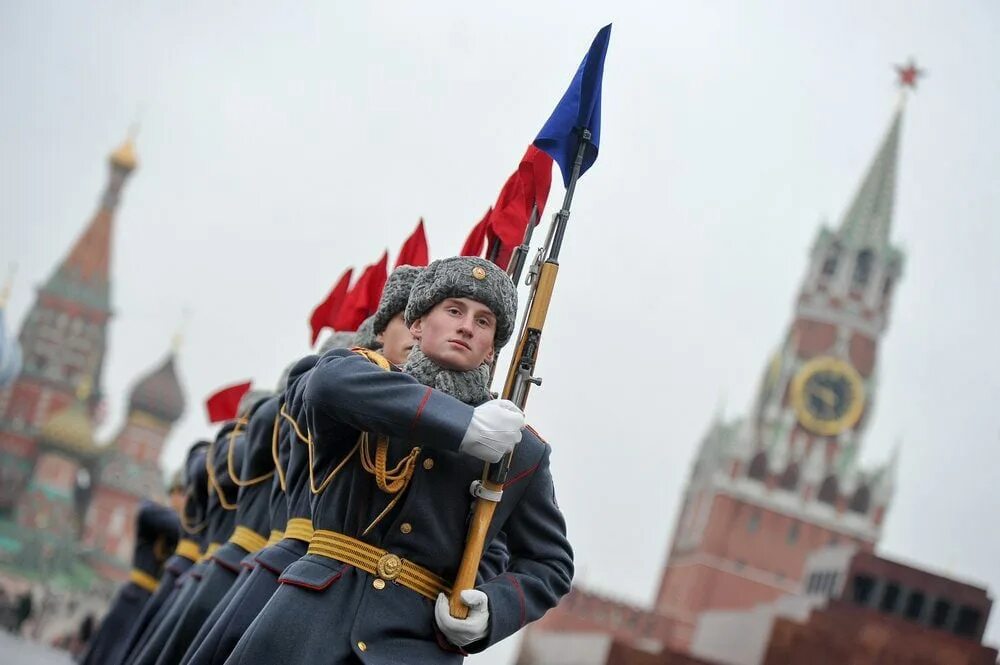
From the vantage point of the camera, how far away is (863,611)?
114ft

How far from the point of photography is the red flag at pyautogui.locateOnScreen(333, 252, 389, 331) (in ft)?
Answer: 24.2

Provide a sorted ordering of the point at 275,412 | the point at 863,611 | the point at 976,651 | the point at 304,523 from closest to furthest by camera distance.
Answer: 1. the point at 304,523
2. the point at 275,412
3. the point at 976,651
4. the point at 863,611

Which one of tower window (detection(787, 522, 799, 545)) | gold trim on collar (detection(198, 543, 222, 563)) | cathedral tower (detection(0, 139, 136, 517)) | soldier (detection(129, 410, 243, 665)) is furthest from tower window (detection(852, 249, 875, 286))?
gold trim on collar (detection(198, 543, 222, 563))

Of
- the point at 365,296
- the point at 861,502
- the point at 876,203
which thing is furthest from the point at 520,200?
the point at 876,203

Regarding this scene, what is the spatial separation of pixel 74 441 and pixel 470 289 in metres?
69.1

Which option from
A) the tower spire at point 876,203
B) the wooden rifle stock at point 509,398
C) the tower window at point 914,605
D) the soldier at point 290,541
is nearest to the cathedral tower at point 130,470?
the tower spire at point 876,203

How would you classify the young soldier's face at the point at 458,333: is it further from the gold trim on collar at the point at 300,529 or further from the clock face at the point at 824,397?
the clock face at the point at 824,397

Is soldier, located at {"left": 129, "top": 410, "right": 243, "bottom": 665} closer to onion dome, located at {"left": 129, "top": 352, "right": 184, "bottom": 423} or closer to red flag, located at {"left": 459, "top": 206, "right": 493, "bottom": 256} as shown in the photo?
red flag, located at {"left": 459, "top": 206, "right": 493, "bottom": 256}

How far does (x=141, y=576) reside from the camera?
9.86 meters

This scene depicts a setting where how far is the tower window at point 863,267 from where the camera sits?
239 feet

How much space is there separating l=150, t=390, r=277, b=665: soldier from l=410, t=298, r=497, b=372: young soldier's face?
6.14ft

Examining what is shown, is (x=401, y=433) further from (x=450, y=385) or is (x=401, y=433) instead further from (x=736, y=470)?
(x=736, y=470)

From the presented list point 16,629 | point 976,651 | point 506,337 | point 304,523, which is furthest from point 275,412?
point 16,629

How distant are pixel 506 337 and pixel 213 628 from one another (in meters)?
1.15
